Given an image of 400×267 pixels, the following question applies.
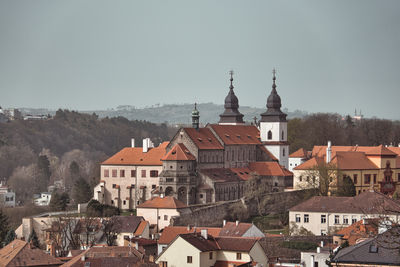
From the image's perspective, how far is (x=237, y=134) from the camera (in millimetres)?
101750

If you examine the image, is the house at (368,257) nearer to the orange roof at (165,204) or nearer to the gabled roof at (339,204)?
the gabled roof at (339,204)

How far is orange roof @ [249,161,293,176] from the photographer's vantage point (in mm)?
97688

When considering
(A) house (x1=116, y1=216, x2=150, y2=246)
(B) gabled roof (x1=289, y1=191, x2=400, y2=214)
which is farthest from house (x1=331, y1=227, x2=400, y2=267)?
(B) gabled roof (x1=289, y1=191, x2=400, y2=214)

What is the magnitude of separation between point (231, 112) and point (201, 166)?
1015 inches

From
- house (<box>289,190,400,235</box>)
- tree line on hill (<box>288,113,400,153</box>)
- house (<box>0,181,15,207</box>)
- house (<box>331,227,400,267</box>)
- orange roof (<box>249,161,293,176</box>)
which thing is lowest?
house (<box>331,227,400,267</box>)

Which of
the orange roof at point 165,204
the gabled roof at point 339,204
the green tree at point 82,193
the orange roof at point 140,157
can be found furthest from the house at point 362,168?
the green tree at point 82,193

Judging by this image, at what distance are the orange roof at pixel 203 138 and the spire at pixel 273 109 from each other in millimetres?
10459

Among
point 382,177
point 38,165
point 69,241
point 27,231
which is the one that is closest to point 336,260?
point 69,241

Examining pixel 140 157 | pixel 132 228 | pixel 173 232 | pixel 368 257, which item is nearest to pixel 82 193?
pixel 140 157

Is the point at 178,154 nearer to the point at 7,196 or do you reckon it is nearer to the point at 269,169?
the point at 269,169

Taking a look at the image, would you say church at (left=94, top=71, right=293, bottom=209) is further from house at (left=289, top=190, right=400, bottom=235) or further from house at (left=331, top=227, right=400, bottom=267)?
house at (left=331, top=227, right=400, bottom=267)

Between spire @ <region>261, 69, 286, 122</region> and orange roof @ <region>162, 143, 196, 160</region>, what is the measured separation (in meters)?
16.6

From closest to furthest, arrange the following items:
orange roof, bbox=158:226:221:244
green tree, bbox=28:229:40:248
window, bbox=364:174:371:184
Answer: orange roof, bbox=158:226:221:244
green tree, bbox=28:229:40:248
window, bbox=364:174:371:184

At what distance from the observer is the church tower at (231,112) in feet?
381
